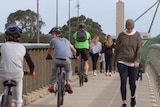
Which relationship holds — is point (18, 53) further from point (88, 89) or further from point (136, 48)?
point (88, 89)

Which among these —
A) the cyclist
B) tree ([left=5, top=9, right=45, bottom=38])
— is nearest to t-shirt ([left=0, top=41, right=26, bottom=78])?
the cyclist

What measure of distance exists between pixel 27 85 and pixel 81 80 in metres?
4.71

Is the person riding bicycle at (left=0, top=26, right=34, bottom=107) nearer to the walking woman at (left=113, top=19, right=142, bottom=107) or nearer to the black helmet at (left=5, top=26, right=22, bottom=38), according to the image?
the black helmet at (left=5, top=26, right=22, bottom=38)

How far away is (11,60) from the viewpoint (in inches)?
280

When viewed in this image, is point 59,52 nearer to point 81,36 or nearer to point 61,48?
point 61,48

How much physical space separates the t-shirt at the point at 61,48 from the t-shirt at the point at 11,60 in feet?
10.9

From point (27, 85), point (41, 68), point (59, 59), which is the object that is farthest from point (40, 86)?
point (59, 59)

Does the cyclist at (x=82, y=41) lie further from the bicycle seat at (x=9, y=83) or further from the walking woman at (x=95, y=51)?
the bicycle seat at (x=9, y=83)

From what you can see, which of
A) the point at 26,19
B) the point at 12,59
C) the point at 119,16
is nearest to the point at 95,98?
the point at 12,59

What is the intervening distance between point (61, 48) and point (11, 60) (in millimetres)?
3533

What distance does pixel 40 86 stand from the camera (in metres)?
12.8

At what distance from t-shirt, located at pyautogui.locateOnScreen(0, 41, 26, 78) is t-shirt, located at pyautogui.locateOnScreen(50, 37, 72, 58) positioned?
131 inches

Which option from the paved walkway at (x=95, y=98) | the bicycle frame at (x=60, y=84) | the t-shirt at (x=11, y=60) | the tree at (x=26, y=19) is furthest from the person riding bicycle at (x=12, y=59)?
the tree at (x=26, y=19)

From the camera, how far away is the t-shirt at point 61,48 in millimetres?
10555
